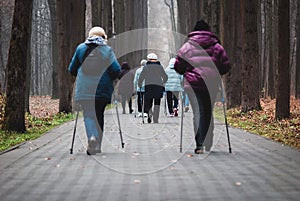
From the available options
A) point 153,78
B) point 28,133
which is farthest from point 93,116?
point 153,78

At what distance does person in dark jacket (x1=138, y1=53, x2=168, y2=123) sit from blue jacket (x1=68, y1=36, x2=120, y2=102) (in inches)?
333

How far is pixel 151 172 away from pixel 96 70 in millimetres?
2927

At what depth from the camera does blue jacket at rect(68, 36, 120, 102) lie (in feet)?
37.3

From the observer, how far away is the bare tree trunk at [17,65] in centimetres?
1500

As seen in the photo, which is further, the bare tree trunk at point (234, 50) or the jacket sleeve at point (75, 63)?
the bare tree trunk at point (234, 50)

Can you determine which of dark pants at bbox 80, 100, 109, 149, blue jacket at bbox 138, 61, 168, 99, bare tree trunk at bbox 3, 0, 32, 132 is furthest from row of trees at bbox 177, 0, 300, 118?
dark pants at bbox 80, 100, 109, 149

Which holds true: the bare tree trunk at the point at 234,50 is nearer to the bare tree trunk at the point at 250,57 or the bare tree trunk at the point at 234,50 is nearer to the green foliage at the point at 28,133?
the bare tree trunk at the point at 250,57

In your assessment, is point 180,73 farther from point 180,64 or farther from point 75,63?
point 75,63

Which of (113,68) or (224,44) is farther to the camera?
(224,44)

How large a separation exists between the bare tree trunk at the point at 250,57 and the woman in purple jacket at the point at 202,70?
1001 centimetres

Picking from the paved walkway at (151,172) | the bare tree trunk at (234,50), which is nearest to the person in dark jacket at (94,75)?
the paved walkway at (151,172)

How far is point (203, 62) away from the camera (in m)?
11.2

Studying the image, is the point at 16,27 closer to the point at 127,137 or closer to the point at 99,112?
the point at 127,137

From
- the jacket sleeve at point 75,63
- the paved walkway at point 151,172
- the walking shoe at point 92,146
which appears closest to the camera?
the paved walkway at point 151,172
